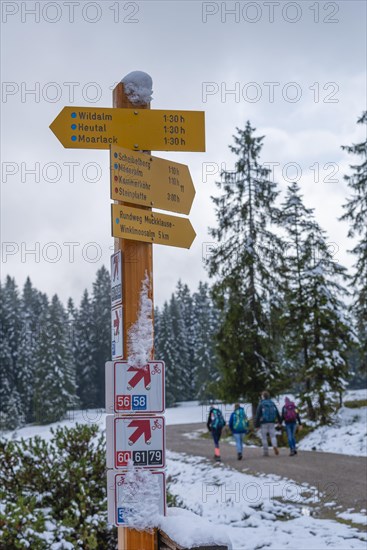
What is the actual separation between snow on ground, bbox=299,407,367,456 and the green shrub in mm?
12059

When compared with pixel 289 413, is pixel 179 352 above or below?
above

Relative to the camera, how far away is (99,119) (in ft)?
13.2

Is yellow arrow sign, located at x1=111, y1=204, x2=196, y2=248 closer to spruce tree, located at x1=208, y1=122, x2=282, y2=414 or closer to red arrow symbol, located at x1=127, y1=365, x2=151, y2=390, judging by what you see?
red arrow symbol, located at x1=127, y1=365, x2=151, y2=390

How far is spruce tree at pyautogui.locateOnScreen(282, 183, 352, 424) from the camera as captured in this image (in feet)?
85.3

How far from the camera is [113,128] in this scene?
4.00m

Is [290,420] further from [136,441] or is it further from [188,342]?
[188,342]

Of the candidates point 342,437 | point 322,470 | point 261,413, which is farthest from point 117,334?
point 342,437

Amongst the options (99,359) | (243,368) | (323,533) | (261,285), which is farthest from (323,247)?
(99,359)

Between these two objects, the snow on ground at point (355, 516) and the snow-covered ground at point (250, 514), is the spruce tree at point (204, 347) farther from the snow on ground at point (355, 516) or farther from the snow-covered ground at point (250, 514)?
the snow on ground at point (355, 516)

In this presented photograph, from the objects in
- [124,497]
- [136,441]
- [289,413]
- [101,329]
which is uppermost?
[101,329]

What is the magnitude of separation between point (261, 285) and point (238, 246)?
7.46 ft

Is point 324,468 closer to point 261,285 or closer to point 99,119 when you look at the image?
point 99,119

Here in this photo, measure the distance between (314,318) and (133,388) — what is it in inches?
953

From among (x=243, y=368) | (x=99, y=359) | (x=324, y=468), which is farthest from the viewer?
(x=99, y=359)
